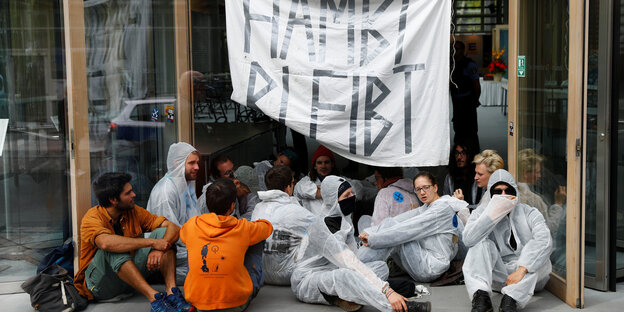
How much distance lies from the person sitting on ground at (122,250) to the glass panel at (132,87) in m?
0.59

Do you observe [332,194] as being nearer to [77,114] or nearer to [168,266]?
[168,266]

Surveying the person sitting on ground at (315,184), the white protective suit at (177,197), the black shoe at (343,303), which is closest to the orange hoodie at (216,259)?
the black shoe at (343,303)

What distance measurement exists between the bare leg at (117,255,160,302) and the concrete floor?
0.76 feet

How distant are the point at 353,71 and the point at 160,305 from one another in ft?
7.94

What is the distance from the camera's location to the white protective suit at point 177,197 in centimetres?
586

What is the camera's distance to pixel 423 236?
5.49 m

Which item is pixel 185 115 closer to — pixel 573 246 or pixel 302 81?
pixel 302 81

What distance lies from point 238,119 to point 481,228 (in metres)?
3.25

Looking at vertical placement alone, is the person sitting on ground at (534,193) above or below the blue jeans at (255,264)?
above

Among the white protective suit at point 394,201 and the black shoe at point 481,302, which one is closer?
the black shoe at point 481,302

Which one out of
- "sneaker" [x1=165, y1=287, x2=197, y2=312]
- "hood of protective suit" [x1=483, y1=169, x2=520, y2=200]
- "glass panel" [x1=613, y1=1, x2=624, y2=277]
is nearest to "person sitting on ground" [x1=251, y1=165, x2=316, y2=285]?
"sneaker" [x1=165, y1=287, x2=197, y2=312]

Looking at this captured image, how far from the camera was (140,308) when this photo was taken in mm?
5324

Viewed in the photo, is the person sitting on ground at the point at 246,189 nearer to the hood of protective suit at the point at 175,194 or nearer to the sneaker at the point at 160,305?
the hood of protective suit at the point at 175,194

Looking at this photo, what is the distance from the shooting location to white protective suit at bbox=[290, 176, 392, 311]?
4871 mm
